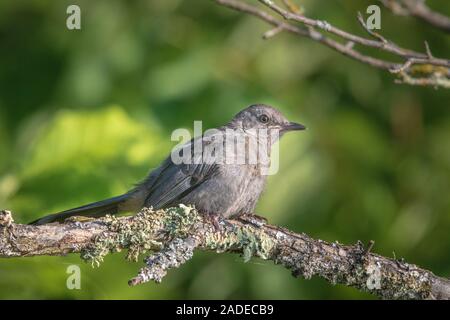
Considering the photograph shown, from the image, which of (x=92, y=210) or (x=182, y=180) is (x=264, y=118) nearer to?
(x=182, y=180)

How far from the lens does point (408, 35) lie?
25.1 feet

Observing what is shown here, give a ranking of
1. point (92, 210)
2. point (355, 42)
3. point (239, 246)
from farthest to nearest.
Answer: point (92, 210) → point (239, 246) → point (355, 42)

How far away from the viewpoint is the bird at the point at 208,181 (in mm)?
5711

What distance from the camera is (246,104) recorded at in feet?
22.0

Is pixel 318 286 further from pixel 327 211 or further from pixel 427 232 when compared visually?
pixel 427 232

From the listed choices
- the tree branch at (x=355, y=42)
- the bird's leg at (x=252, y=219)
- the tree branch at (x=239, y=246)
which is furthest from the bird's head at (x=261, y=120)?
the tree branch at (x=355, y=42)

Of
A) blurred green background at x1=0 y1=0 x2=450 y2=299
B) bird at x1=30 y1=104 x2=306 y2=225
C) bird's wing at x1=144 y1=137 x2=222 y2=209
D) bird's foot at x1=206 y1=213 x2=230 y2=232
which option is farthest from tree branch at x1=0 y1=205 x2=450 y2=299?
blurred green background at x1=0 y1=0 x2=450 y2=299

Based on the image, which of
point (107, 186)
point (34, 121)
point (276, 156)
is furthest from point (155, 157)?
point (34, 121)

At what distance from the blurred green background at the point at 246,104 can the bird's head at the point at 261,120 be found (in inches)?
3.1

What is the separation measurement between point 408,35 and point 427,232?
6.61ft

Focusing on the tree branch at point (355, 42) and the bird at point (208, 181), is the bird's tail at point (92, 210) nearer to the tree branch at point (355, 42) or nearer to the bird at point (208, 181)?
the bird at point (208, 181)

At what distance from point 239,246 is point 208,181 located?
1171 mm

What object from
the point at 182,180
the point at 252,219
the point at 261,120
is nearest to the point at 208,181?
the point at 182,180

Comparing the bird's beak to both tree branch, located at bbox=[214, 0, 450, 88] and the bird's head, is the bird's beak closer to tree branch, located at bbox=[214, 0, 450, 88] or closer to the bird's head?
the bird's head
